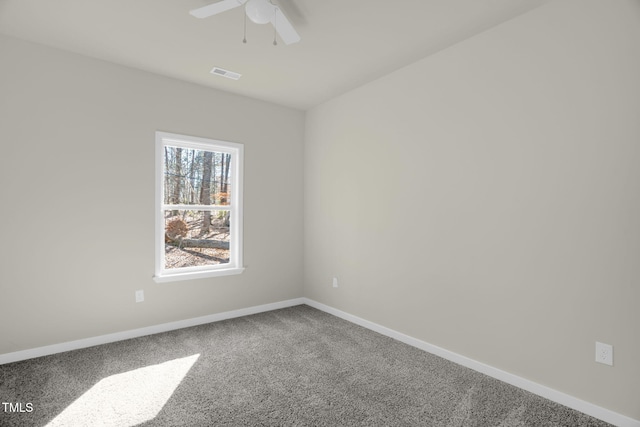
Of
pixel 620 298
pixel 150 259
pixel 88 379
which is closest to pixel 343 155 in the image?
pixel 150 259

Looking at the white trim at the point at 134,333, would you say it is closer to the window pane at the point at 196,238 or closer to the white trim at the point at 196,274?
the white trim at the point at 196,274

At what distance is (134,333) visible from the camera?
3258mm

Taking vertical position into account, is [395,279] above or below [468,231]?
below

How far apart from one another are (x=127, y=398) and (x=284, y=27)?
2595 millimetres

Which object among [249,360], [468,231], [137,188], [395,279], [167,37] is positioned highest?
[167,37]

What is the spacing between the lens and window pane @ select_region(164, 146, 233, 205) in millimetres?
3578

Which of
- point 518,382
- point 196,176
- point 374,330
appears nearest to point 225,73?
point 196,176

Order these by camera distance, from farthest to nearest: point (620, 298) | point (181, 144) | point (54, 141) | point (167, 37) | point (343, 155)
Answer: point (343, 155) → point (181, 144) → point (54, 141) → point (167, 37) → point (620, 298)

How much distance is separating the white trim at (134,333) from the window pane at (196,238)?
594 mm

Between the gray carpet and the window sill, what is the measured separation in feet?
1.89

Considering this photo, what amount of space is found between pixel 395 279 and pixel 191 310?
217 cm

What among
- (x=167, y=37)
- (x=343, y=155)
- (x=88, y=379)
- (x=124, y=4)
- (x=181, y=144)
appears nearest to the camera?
(x=124, y=4)

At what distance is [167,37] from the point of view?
266cm

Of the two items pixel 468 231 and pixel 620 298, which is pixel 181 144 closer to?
pixel 468 231
